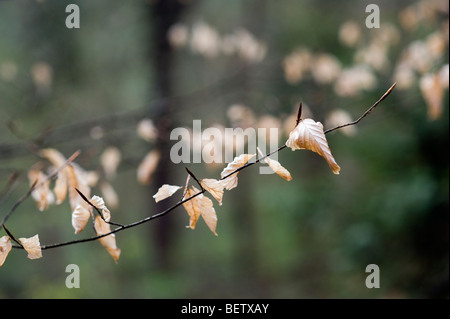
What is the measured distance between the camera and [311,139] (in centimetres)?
92

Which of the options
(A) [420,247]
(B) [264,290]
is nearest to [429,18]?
(A) [420,247]

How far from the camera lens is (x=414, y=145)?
2961mm

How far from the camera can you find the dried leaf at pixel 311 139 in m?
0.91

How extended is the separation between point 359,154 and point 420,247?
39.1 inches

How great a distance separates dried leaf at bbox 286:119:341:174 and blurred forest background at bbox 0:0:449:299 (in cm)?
114

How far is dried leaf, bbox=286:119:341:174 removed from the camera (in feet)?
2.98

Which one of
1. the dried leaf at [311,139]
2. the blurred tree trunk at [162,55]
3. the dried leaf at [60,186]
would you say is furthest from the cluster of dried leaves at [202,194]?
the blurred tree trunk at [162,55]

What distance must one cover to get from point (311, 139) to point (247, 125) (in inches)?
71.7

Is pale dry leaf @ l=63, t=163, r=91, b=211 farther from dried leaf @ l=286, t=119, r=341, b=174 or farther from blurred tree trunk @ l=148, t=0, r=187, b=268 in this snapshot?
blurred tree trunk @ l=148, t=0, r=187, b=268

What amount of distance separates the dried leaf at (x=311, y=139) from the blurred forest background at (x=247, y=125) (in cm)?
114

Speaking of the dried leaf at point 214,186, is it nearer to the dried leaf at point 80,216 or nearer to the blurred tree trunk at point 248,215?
the dried leaf at point 80,216

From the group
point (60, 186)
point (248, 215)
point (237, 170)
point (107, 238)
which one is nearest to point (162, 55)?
point (248, 215)

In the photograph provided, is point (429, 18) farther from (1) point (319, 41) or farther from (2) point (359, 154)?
(1) point (319, 41)

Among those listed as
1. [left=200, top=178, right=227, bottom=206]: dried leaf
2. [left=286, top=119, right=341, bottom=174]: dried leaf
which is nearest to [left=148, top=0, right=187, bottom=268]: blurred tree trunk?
[left=200, top=178, right=227, bottom=206]: dried leaf
